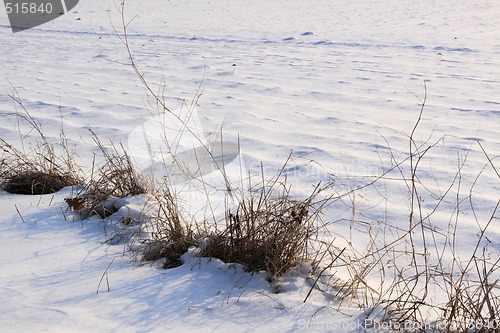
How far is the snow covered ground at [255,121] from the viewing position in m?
1.70

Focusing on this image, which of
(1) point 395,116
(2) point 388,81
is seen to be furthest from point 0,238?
(2) point 388,81

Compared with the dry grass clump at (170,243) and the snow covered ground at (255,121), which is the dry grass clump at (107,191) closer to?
the snow covered ground at (255,121)

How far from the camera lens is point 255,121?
13.0 feet

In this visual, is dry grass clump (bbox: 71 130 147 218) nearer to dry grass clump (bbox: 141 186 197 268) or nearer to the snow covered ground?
the snow covered ground

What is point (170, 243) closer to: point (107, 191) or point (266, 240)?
point (266, 240)

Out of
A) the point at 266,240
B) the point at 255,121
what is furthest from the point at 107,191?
the point at 255,121

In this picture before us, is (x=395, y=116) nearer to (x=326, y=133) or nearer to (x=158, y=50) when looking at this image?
(x=326, y=133)

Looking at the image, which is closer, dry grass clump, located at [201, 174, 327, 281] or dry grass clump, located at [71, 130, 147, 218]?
dry grass clump, located at [201, 174, 327, 281]

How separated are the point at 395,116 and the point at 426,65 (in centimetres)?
197

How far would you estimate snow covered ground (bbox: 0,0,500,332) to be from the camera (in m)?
1.70

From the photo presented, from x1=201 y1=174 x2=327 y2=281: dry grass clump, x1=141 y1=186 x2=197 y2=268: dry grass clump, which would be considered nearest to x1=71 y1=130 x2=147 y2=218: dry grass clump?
x1=141 y1=186 x2=197 y2=268: dry grass clump

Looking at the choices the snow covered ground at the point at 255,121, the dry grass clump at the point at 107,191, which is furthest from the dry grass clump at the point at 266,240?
the dry grass clump at the point at 107,191

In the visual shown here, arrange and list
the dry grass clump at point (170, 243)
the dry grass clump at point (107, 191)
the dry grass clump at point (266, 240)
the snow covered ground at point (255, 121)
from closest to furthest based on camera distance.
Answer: the snow covered ground at point (255, 121)
the dry grass clump at point (266, 240)
the dry grass clump at point (170, 243)
the dry grass clump at point (107, 191)

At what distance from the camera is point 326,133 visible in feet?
12.0
